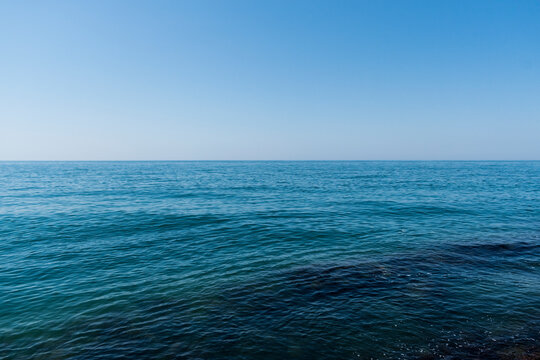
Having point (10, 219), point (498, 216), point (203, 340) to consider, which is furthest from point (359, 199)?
point (10, 219)

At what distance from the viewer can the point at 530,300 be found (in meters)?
12.3

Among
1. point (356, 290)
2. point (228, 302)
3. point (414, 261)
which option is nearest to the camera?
point (228, 302)

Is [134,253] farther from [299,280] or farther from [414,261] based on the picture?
[414,261]

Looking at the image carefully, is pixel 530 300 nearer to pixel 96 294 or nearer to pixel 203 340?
pixel 203 340

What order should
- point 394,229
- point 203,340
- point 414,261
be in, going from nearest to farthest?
point 203,340 → point 414,261 → point 394,229

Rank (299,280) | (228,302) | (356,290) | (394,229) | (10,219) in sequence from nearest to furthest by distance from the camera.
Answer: (228,302) → (356,290) → (299,280) → (394,229) → (10,219)

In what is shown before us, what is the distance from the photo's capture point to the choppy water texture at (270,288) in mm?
9992

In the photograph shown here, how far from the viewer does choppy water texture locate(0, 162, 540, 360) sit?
999 centimetres

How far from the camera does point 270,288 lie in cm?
1412

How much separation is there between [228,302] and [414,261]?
1222 cm

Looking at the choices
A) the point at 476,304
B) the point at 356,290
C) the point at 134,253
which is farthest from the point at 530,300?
the point at 134,253

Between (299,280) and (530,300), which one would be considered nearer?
(530,300)

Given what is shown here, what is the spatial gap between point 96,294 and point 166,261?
186 inches

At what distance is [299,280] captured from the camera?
49.1 ft
